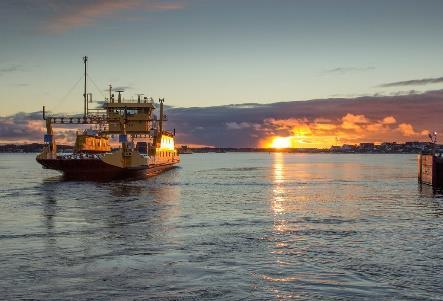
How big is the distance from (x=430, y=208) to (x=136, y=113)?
5928cm

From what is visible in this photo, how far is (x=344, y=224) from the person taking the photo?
2939 cm

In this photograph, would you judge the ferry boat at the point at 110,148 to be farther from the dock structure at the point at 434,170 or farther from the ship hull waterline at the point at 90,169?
the dock structure at the point at 434,170

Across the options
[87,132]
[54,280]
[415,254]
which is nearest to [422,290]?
[415,254]

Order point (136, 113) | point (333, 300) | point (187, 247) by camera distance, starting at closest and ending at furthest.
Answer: point (333, 300), point (187, 247), point (136, 113)

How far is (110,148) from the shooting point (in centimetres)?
9781

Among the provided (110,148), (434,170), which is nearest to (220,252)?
(434,170)

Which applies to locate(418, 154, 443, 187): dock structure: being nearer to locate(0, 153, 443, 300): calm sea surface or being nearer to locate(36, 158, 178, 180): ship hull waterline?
locate(0, 153, 443, 300): calm sea surface

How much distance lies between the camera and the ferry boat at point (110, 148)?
69.8m

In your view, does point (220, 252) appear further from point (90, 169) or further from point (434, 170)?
point (90, 169)

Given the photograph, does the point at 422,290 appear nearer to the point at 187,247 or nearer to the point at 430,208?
the point at 187,247

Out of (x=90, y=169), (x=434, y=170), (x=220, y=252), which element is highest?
(x=434, y=170)

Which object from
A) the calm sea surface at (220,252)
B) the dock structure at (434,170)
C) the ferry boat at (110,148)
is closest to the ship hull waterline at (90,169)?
the ferry boat at (110,148)

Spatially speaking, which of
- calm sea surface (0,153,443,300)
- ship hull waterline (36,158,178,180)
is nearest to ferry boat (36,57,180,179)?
ship hull waterline (36,158,178,180)

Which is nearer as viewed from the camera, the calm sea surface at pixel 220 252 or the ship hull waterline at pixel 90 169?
the calm sea surface at pixel 220 252
